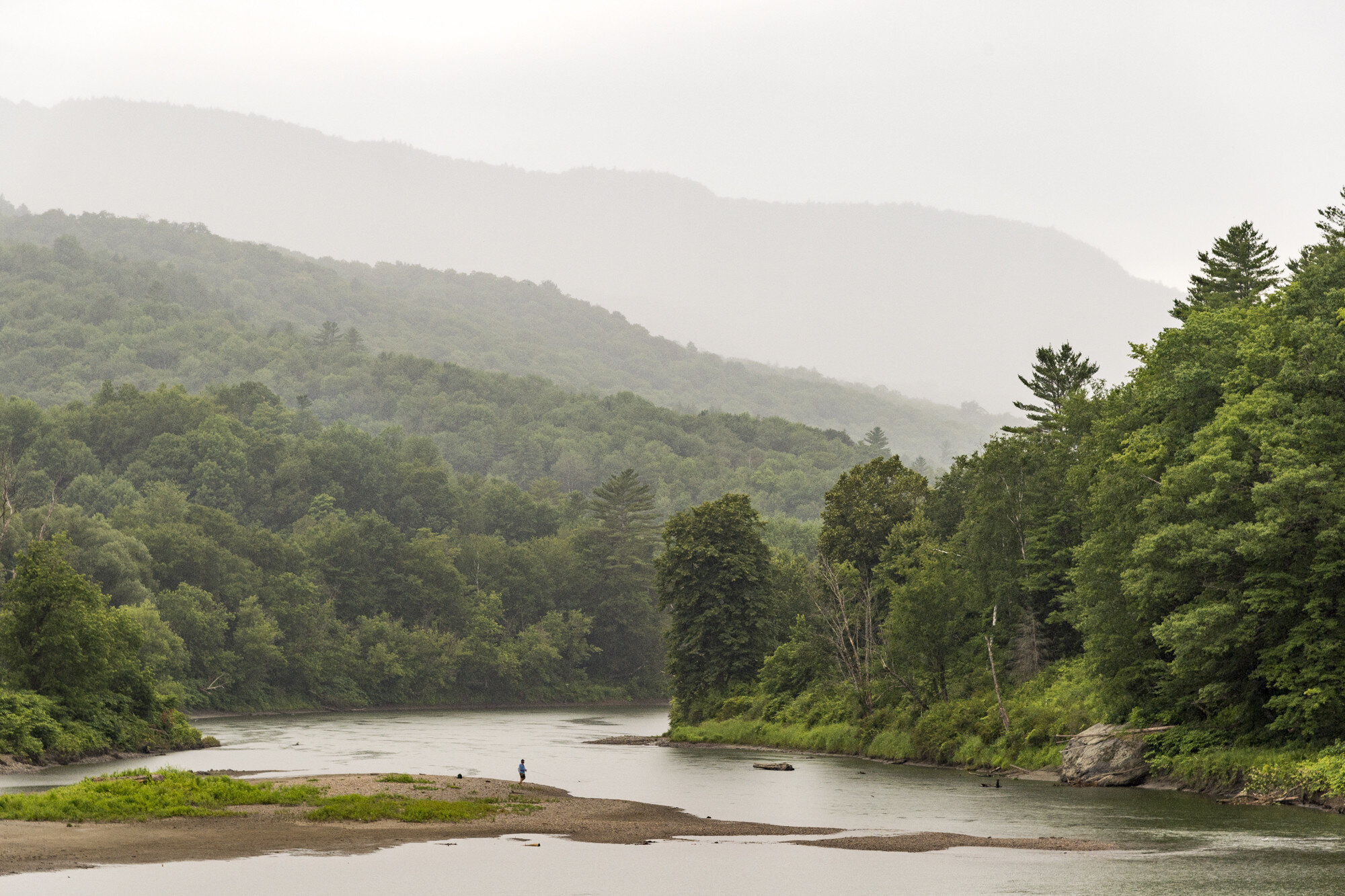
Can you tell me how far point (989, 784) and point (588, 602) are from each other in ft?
400

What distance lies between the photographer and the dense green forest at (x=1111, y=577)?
165 ft

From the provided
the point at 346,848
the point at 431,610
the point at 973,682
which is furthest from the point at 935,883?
the point at 431,610

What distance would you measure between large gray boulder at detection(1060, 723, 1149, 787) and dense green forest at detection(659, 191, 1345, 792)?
97 centimetres

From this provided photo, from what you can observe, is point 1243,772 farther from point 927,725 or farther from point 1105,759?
Result: point 927,725

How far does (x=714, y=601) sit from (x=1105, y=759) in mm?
43654

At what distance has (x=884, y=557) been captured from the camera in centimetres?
9388

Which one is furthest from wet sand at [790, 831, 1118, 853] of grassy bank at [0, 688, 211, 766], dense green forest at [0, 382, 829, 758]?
dense green forest at [0, 382, 829, 758]

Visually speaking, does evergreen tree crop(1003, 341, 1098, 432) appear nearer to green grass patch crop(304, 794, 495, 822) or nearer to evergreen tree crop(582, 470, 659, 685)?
green grass patch crop(304, 794, 495, 822)

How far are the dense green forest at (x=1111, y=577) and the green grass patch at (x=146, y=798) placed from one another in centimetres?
3552

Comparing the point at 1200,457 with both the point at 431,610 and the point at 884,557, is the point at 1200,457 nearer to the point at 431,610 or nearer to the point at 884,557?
the point at 884,557

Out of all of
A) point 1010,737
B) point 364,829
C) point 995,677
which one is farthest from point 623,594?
point 364,829

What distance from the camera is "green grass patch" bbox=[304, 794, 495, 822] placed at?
45531 mm

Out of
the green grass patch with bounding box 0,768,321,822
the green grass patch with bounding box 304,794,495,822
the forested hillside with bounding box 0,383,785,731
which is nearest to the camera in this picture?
the green grass patch with bounding box 0,768,321,822

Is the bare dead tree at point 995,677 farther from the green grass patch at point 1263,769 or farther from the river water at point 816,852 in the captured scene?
the green grass patch at point 1263,769
